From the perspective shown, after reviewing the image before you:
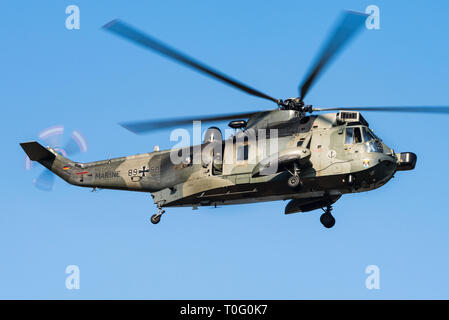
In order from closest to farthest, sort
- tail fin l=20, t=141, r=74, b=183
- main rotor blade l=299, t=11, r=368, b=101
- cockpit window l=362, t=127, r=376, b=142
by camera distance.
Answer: main rotor blade l=299, t=11, r=368, b=101 → cockpit window l=362, t=127, r=376, b=142 → tail fin l=20, t=141, r=74, b=183

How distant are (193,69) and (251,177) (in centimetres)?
449

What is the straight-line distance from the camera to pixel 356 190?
26.0m

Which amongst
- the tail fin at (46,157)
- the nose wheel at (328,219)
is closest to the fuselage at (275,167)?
the nose wheel at (328,219)

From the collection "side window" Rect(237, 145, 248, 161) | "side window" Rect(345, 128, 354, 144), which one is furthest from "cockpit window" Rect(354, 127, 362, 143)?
"side window" Rect(237, 145, 248, 161)

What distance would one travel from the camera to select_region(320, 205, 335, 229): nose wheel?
27.3m

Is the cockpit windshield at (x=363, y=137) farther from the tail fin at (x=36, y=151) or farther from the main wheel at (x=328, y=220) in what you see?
the tail fin at (x=36, y=151)

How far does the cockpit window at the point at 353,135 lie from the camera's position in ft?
83.9

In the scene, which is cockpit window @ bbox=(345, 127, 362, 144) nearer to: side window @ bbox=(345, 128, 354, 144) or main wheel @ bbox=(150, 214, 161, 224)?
side window @ bbox=(345, 128, 354, 144)

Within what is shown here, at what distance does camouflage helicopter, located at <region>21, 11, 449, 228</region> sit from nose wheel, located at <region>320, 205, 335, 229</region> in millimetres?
18

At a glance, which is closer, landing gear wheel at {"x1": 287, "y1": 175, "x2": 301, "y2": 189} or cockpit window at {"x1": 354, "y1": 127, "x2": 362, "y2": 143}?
landing gear wheel at {"x1": 287, "y1": 175, "x2": 301, "y2": 189}

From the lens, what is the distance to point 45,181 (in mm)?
30562

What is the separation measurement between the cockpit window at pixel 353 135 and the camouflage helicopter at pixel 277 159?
3 cm

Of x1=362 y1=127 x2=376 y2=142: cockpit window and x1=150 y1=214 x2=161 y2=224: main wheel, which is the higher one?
x1=362 y1=127 x2=376 y2=142: cockpit window
